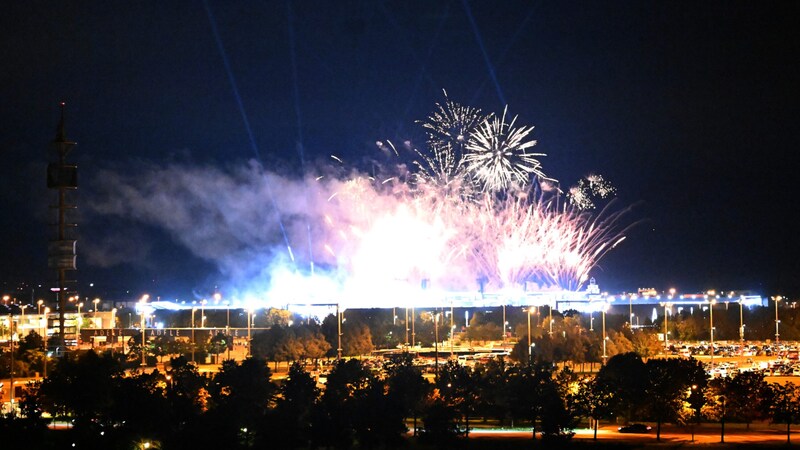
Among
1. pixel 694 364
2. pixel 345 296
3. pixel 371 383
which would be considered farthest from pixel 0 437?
pixel 345 296

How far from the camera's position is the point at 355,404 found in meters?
33.2

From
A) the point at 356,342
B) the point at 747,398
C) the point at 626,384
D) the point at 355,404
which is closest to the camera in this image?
the point at 355,404

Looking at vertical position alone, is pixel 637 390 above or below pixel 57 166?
below

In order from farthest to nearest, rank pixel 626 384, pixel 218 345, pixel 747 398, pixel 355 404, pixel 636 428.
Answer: pixel 218 345 < pixel 747 398 < pixel 626 384 < pixel 636 428 < pixel 355 404

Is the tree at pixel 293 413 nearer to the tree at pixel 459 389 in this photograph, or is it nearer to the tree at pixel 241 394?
the tree at pixel 241 394

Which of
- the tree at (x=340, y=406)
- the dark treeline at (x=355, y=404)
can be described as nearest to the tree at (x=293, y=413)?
the dark treeline at (x=355, y=404)

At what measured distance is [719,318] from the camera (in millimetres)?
86312

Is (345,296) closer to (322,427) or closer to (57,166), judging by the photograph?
(57,166)

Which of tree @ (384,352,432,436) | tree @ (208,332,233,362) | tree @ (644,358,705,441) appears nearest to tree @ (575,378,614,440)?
tree @ (644,358,705,441)

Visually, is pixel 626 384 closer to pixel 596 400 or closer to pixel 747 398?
pixel 596 400

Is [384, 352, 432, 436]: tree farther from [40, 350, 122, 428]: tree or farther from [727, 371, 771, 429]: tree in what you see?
[727, 371, 771, 429]: tree

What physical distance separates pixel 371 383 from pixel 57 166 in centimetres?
1886

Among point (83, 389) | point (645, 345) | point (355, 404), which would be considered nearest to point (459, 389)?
point (355, 404)

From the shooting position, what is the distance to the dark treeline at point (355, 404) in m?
31.5
